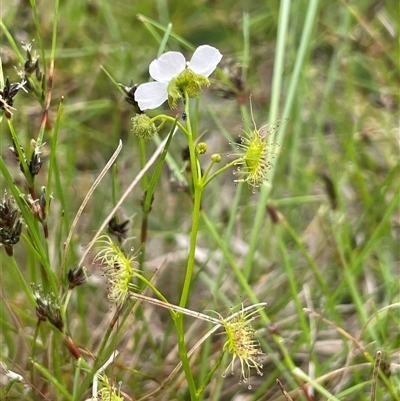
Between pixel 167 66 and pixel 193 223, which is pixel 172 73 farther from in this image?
pixel 193 223

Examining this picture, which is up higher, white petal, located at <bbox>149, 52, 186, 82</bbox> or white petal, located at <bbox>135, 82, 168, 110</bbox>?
white petal, located at <bbox>149, 52, 186, 82</bbox>

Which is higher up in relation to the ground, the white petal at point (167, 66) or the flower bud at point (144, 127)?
the white petal at point (167, 66)

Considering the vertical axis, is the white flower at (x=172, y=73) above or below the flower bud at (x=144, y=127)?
above

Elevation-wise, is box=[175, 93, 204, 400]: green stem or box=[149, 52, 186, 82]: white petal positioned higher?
box=[149, 52, 186, 82]: white petal

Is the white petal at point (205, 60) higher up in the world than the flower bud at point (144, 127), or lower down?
higher up
